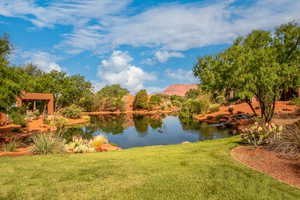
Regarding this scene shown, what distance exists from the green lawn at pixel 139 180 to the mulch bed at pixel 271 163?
36 centimetres

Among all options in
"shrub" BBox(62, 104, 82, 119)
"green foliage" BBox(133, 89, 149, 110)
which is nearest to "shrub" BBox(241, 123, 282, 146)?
"shrub" BBox(62, 104, 82, 119)

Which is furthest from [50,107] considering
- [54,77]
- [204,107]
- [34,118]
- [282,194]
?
[282,194]

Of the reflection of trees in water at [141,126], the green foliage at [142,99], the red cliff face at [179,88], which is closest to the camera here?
the reflection of trees in water at [141,126]

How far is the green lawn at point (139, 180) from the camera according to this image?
3541 millimetres

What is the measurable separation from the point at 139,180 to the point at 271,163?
367cm

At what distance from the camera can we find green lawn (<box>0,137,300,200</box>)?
3.54 metres

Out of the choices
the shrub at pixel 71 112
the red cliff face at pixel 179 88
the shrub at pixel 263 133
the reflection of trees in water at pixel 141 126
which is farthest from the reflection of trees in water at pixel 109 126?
the red cliff face at pixel 179 88

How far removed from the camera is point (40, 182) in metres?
4.15

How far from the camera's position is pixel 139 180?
4.18m

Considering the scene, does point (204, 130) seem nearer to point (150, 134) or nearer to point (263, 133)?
point (150, 134)

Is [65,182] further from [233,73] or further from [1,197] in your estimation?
[233,73]

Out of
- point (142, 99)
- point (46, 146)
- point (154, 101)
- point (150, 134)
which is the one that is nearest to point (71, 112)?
point (150, 134)

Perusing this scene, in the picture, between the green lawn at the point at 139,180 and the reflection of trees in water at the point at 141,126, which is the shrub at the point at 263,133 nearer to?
the green lawn at the point at 139,180

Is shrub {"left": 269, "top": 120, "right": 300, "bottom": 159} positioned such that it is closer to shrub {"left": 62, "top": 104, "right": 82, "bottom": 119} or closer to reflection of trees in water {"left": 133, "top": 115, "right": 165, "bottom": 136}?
reflection of trees in water {"left": 133, "top": 115, "right": 165, "bottom": 136}
